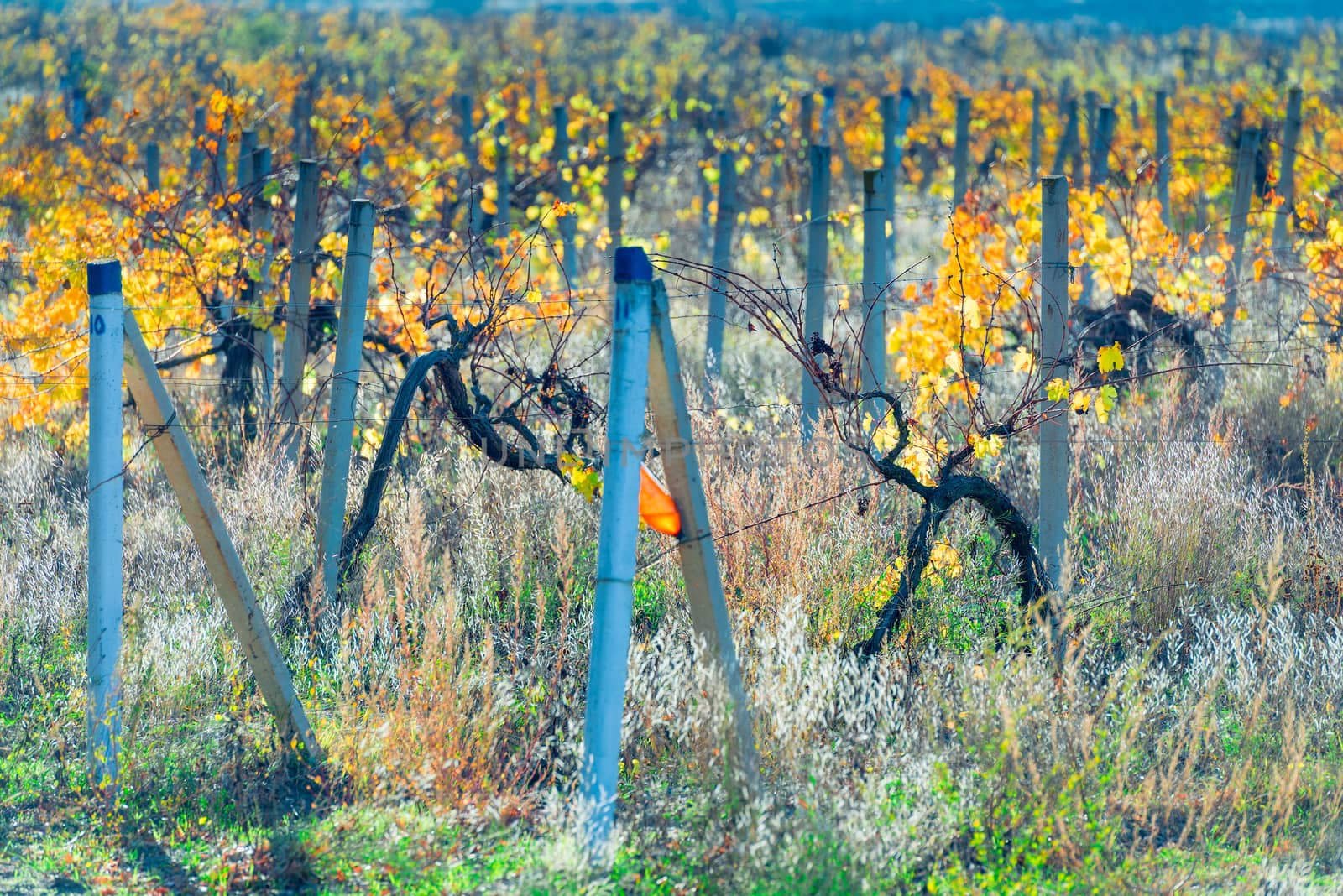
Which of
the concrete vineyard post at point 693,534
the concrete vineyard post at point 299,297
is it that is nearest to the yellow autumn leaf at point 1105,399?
the concrete vineyard post at point 693,534

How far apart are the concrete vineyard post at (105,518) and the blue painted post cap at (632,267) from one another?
1.32m

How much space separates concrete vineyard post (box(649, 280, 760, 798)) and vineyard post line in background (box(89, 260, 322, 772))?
123cm

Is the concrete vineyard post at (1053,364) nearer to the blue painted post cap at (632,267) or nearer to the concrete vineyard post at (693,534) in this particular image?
the concrete vineyard post at (693,534)

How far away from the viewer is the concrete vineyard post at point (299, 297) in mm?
5012

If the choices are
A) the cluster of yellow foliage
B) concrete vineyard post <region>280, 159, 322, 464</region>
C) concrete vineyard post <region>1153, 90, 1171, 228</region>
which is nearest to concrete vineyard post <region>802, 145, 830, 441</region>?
the cluster of yellow foliage

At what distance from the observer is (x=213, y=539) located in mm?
3266

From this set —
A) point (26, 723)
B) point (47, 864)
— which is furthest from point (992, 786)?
point (26, 723)

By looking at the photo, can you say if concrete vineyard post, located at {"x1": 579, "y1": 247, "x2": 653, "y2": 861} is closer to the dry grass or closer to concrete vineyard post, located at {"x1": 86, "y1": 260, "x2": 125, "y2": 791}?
the dry grass

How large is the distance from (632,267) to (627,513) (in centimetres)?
55

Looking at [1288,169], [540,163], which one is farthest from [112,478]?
[1288,169]

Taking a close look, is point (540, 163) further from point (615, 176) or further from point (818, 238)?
point (818, 238)

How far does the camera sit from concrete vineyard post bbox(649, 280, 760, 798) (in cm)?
287

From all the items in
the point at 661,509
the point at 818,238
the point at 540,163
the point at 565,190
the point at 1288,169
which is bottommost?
the point at 661,509

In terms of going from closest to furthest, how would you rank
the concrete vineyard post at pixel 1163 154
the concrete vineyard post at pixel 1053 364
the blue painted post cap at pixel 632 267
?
Answer: the blue painted post cap at pixel 632 267
the concrete vineyard post at pixel 1053 364
the concrete vineyard post at pixel 1163 154
